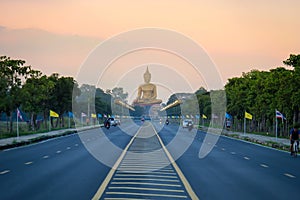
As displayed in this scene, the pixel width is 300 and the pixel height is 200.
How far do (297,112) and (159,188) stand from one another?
3996 cm

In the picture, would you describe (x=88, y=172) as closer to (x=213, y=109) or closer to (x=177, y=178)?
(x=177, y=178)

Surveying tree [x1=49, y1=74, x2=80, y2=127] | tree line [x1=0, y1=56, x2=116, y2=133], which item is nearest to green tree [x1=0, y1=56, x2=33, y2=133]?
tree line [x1=0, y1=56, x2=116, y2=133]

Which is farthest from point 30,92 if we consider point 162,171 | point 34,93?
point 162,171

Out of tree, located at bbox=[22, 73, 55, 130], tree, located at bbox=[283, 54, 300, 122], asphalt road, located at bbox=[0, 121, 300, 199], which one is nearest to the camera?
asphalt road, located at bbox=[0, 121, 300, 199]

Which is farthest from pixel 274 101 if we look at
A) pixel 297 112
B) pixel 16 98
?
pixel 16 98

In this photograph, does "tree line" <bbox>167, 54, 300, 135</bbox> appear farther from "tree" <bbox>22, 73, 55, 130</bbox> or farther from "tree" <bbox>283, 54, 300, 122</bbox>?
"tree" <bbox>22, 73, 55, 130</bbox>

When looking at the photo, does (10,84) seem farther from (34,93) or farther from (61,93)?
(61,93)

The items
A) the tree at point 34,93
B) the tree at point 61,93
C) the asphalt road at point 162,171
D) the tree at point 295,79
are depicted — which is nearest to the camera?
the asphalt road at point 162,171

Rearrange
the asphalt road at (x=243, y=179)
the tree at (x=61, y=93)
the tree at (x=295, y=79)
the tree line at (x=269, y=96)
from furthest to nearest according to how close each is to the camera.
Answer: the tree at (x=61, y=93) < the tree line at (x=269, y=96) < the tree at (x=295, y=79) < the asphalt road at (x=243, y=179)

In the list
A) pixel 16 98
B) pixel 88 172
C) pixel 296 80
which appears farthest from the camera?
pixel 16 98

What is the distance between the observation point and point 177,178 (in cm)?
1723

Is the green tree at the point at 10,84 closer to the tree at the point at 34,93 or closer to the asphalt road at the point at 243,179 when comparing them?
the tree at the point at 34,93

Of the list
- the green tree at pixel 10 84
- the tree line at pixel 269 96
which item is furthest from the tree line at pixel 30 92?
the tree line at pixel 269 96

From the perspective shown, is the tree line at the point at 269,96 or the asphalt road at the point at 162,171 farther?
the tree line at the point at 269,96
